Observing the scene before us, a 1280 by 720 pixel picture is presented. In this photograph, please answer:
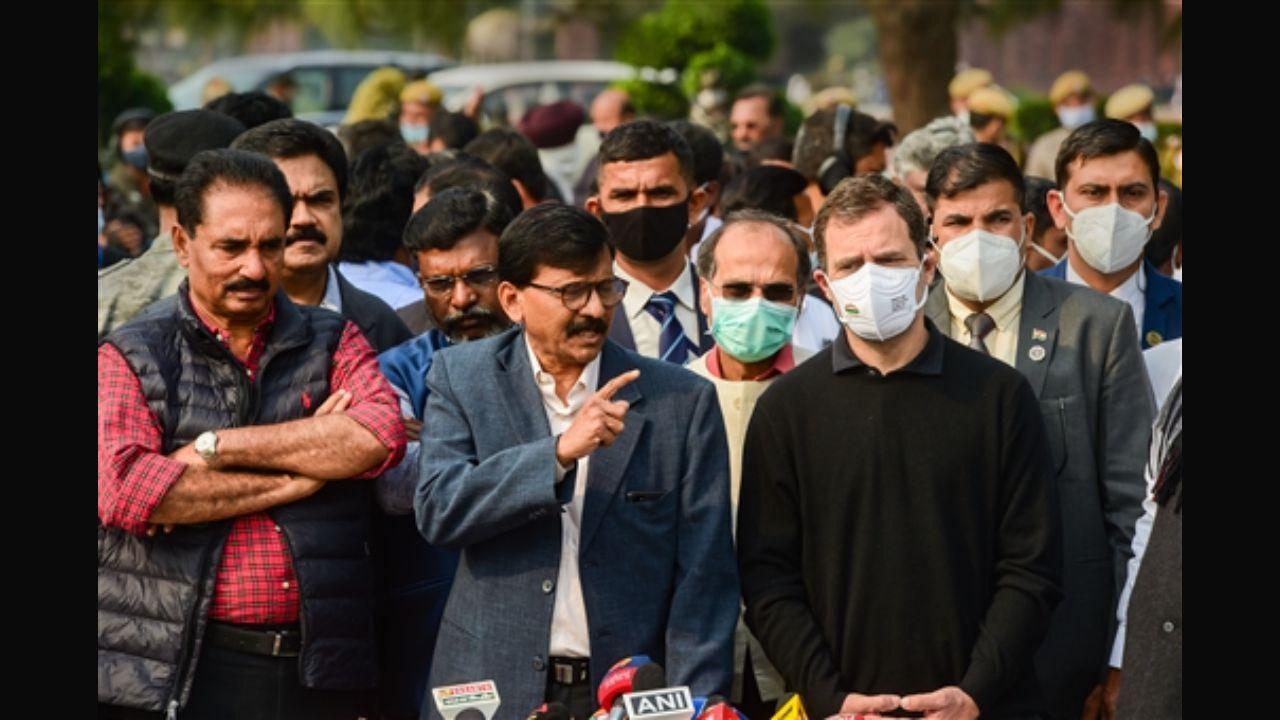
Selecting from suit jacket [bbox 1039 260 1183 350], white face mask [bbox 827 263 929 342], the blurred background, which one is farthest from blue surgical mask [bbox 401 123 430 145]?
white face mask [bbox 827 263 929 342]

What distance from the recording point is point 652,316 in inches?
271

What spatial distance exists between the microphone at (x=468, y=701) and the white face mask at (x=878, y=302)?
53.6 inches

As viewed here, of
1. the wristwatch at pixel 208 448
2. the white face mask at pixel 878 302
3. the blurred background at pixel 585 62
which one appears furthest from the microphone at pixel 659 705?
the blurred background at pixel 585 62

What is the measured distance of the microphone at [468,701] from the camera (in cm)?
468

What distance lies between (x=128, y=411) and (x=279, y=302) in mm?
550

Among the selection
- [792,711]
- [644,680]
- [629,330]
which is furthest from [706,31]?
[644,680]

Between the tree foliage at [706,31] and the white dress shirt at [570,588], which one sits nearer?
the white dress shirt at [570,588]

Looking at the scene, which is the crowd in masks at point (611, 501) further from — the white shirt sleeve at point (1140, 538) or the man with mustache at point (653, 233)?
the man with mustache at point (653, 233)

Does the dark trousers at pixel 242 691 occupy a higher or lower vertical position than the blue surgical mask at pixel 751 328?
lower

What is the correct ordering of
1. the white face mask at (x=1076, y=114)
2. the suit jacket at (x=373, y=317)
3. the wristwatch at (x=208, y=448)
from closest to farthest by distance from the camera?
1. the wristwatch at (x=208, y=448)
2. the suit jacket at (x=373, y=317)
3. the white face mask at (x=1076, y=114)

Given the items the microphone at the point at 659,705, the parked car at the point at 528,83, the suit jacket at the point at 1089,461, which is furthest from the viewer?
the parked car at the point at 528,83

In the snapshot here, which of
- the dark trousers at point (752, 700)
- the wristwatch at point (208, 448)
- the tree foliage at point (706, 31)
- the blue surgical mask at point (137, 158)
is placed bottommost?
the dark trousers at point (752, 700)

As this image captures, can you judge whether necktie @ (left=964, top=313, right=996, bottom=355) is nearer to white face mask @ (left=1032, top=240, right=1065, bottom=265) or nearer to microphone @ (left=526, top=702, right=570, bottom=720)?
microphone @ (left=526, top=702, right=570, bottom=720)

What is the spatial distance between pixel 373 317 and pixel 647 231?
1175 millimetres
